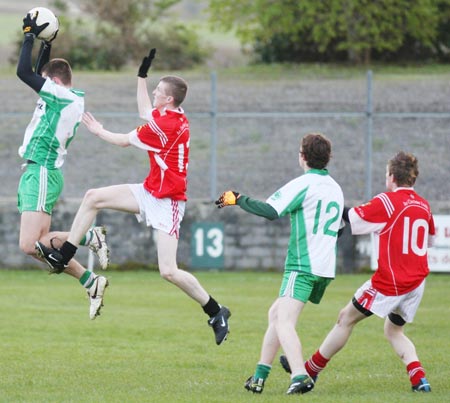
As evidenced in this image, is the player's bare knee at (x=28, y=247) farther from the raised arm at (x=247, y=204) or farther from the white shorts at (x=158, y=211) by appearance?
the raised arm at (x=247, y=204)

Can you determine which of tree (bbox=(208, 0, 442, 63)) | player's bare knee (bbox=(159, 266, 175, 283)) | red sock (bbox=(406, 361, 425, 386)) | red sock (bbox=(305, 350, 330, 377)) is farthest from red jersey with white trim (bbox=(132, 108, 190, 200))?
tree (bbox=(208, 0, 442, 63))

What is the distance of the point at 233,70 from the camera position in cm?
3247

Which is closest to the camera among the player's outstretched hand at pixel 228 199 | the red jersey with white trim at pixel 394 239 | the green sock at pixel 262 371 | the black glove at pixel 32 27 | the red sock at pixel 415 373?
the player's outstretched hand at pixel 228 199

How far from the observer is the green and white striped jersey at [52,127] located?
10.4m

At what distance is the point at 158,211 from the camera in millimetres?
10305

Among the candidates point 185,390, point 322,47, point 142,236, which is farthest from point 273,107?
point 185,390

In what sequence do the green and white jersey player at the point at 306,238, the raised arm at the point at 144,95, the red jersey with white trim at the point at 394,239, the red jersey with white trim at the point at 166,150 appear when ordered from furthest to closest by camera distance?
the raised arm at the point at 144,95 → the red jersey with white trim at the point at 166,150 → the red jersey with white trim at the point at 394,239 → the green and white jersey player at the point at 306,238

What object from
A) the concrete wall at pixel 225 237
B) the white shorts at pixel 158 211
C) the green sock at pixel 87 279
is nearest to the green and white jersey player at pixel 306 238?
the white shorts at pixel 158 211

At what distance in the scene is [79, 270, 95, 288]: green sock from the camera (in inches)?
416

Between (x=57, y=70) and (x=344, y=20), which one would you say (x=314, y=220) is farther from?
(x=344, y=20)

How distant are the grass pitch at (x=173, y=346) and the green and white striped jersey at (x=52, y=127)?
6.34ft

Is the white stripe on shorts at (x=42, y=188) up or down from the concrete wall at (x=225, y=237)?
up

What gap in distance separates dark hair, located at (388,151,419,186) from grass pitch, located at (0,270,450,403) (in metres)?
1.66

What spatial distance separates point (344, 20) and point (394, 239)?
2285cm
